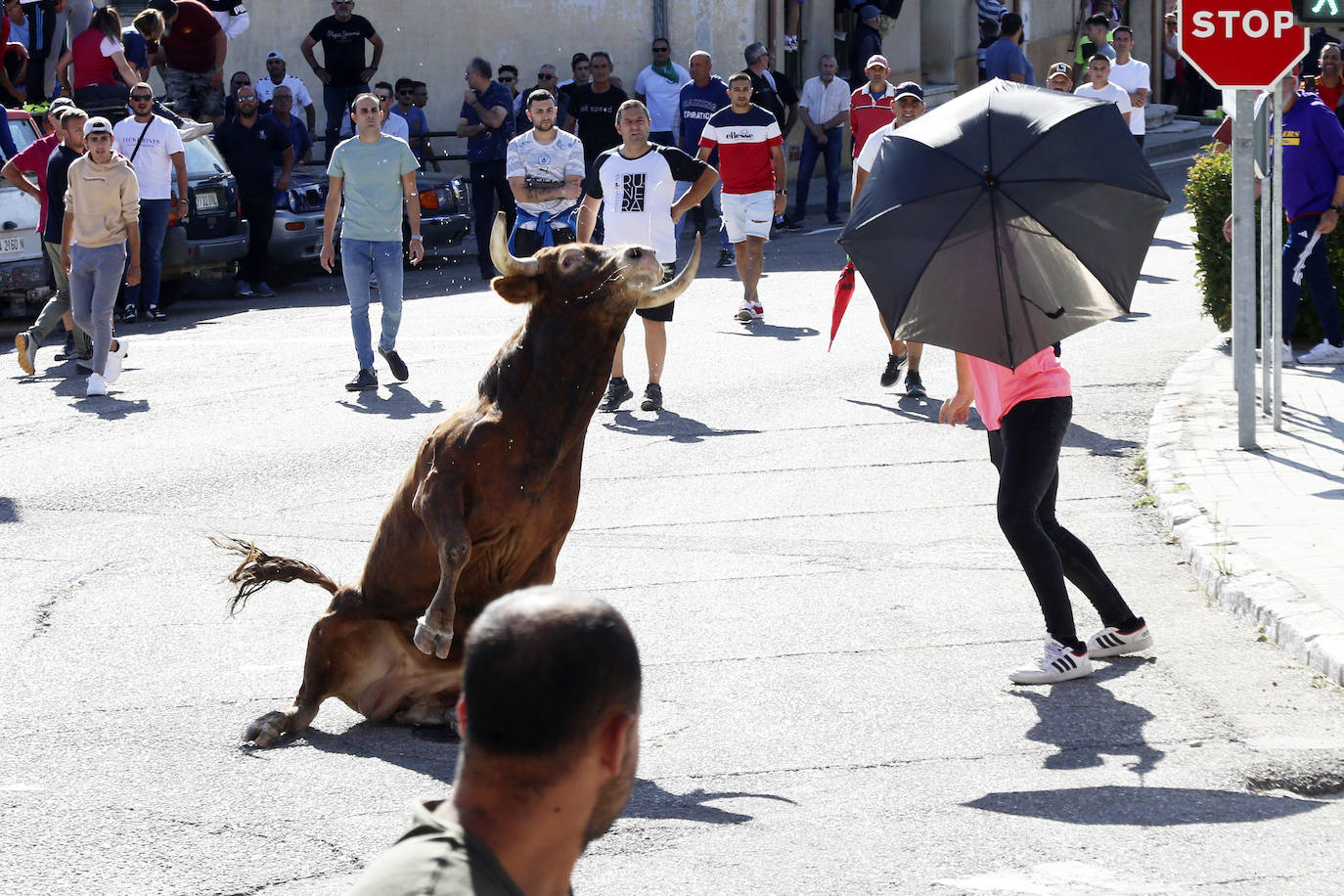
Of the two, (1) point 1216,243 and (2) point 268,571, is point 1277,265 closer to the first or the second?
(1) point 1216,243

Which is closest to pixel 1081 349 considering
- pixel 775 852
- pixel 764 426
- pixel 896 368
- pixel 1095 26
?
pixel 896 368

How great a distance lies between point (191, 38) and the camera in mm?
22078

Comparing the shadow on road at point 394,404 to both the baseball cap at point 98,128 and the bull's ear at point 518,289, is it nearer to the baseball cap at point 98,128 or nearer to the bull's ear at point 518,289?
the baseball cap at point 98,128

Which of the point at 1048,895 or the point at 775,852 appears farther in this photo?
the point at 775,852

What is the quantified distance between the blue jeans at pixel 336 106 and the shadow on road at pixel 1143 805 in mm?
18534

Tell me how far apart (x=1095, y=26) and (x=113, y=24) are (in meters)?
13.1

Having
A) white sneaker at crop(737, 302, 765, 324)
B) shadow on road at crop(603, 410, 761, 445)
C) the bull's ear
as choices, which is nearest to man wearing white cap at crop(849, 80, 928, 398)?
shadow on road at crop(603, 410, 761, 445)

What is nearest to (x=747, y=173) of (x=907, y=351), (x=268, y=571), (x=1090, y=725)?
(x=907, y=351)

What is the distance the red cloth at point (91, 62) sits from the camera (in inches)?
790

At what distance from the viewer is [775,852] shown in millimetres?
4840

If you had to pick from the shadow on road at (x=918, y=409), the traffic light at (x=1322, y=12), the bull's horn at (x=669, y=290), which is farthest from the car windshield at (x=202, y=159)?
the bull's horn at (x=669, y=290)

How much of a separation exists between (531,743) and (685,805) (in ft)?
10.3

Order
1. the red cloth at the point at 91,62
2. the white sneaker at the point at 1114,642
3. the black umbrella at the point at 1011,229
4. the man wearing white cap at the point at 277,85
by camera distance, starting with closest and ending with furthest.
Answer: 1. the black umbrella at the point at 1011,229
2. the white sneaker at the point at 1114,642
3. the red cloth at the point at 91,62
4. the man wearing white cap at the point at 277,85

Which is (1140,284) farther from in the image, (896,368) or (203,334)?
(203,334)
